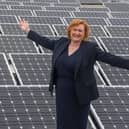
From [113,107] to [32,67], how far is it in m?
2.81

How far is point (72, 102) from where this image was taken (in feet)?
21.6

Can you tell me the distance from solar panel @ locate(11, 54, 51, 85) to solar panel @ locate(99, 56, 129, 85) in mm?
1255

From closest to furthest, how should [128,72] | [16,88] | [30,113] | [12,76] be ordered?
[30,113], [16,88], [12,76], [128,72]

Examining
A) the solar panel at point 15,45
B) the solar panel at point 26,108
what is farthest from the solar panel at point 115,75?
the solar panel at point 15,45

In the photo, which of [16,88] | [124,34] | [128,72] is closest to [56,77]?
[16,88]

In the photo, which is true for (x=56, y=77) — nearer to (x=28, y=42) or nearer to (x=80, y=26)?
(x=80, y=26)

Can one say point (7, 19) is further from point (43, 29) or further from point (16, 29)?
point (43, 29)

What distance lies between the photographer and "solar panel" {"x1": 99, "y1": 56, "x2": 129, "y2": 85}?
11789 mm

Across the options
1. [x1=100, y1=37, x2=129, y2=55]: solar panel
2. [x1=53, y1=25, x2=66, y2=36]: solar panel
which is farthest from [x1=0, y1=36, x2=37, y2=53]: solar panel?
[x1=53, y1=25, x2=66, y2=36]: solar panel

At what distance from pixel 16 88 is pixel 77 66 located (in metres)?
3.58

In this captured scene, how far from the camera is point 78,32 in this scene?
255 inches

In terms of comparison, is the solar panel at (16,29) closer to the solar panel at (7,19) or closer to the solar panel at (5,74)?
the solar panel at (7,19)

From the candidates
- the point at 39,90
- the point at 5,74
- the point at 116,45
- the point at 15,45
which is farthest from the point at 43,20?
the point at 39,90

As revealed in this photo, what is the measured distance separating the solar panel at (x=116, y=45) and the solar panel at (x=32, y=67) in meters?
2.63
